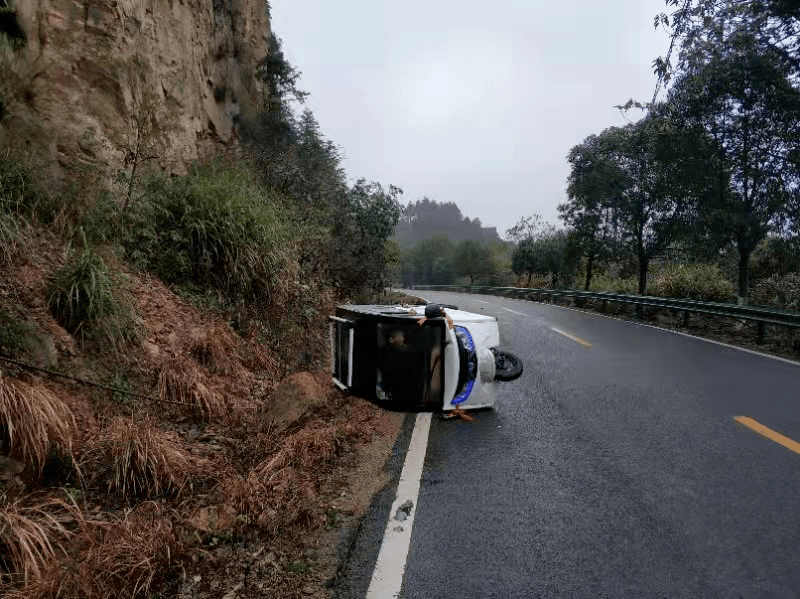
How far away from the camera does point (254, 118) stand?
1638 centimetres

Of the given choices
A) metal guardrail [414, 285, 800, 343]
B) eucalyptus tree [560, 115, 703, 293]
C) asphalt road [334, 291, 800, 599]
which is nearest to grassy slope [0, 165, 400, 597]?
asphalt road [334, 291, 800, 599]

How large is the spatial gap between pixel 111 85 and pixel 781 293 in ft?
57.4

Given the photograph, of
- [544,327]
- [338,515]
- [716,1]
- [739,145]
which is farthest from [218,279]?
[739,145]

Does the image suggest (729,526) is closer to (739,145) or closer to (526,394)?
(526,394)

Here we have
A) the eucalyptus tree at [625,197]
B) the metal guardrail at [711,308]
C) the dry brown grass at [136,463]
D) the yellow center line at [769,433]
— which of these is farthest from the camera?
the eucalyptus tree at [625,197]

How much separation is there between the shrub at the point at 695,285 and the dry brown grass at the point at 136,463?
19.9 metres

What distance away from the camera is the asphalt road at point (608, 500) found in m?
3.11

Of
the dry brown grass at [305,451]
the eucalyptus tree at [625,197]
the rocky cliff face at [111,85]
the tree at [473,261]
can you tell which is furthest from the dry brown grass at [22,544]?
the tree at [473,261]

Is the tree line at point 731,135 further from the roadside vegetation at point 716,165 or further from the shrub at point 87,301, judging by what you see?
the shrub at point 87,301

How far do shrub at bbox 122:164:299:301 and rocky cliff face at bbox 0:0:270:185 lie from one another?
0.72m

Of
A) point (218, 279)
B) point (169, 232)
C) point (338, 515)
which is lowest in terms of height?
point (338, 515)

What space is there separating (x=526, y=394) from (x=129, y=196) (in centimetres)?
581

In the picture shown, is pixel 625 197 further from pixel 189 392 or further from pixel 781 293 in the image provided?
pixel 189 392

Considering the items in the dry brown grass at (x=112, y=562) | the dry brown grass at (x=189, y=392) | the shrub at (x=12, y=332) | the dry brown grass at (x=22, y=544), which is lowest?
the dry brown grass at (x=112, y=562)
